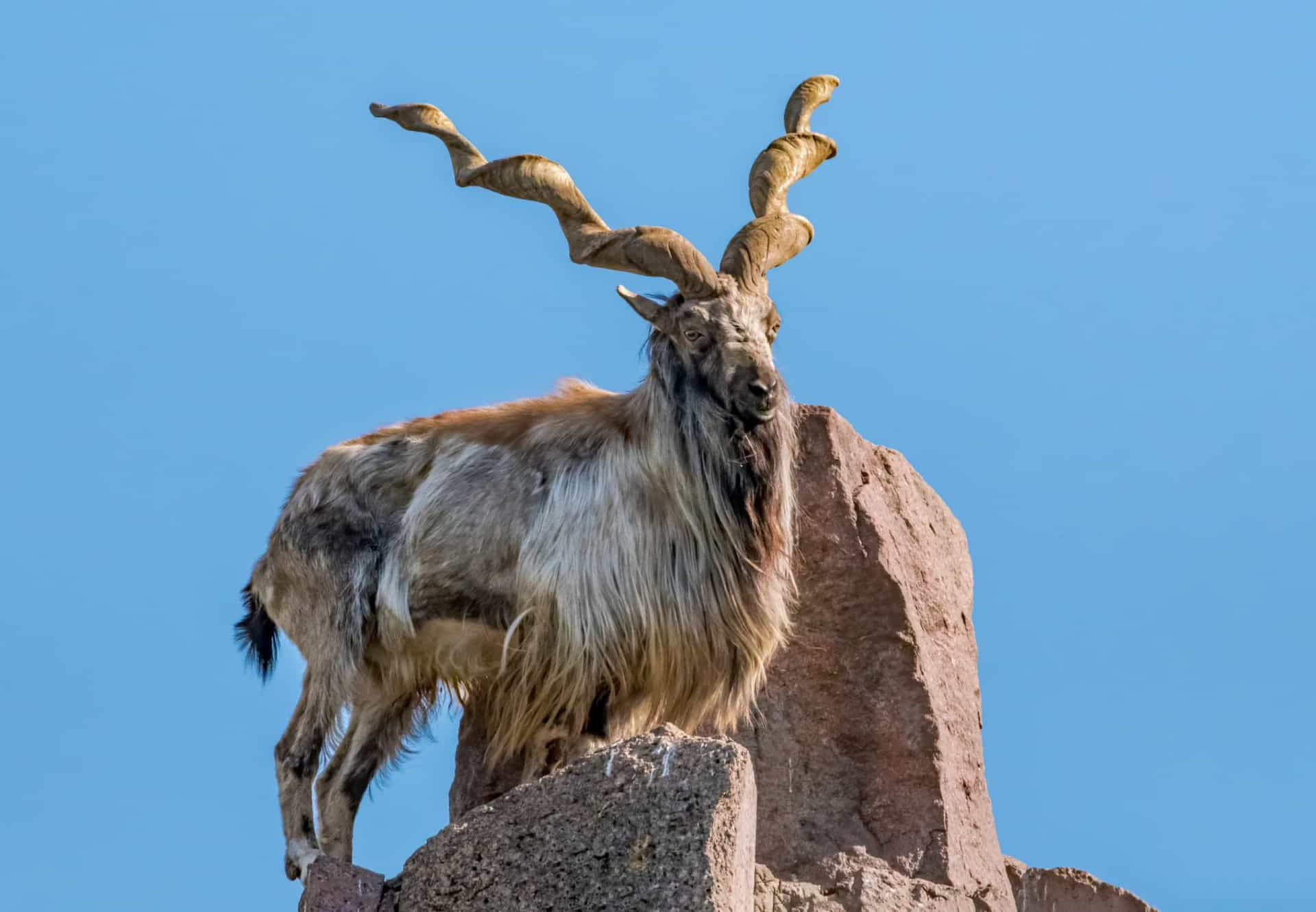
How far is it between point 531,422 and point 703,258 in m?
1.09

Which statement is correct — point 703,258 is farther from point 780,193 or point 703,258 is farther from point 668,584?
point 668,584

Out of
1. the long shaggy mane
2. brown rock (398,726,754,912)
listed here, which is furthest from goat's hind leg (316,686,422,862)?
brown rock (398,726,754,912)

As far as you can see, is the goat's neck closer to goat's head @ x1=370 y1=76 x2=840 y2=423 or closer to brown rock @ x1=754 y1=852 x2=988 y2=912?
goat's head @ x1=370 y1=76 x2=840 y2=423

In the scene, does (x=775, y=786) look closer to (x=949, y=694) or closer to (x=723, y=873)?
(x=949, y=694)

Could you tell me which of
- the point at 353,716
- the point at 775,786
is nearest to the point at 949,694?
the point at 775,786

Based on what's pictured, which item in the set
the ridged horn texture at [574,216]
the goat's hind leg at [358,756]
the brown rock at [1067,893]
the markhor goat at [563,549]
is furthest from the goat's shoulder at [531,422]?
the brown rock at [1067,893]

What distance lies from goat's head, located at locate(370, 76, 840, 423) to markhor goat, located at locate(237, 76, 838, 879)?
0.01 metres

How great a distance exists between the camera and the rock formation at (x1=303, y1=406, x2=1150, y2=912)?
7.84m

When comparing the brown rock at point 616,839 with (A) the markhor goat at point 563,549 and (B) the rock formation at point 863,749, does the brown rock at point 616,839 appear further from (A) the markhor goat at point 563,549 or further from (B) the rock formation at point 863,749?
(A) the markhor goat at point 563,549

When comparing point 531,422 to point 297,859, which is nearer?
point 297,859

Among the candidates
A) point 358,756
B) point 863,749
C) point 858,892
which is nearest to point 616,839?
point 858,892

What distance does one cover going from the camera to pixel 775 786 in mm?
8977

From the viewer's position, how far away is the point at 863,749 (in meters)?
9.07

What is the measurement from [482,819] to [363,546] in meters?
2.31
